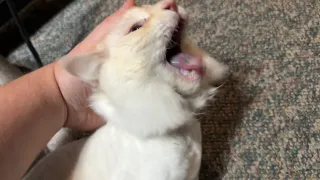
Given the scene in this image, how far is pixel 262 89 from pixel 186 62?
25cm

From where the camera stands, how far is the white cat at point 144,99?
2.09 feet

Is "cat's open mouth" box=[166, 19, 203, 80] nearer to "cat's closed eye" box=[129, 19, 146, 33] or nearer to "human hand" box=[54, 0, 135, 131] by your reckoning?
"cat's closed eye" box=[129, 19, 146, 33]

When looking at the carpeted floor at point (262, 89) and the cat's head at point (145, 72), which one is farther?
the carpeted floor at point (262, 89)

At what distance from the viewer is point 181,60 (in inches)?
26.6

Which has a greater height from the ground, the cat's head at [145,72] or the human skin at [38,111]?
the cat's head at [145,72]

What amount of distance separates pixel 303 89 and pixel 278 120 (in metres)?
0.08

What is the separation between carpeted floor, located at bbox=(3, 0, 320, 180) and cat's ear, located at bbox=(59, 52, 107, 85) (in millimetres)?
296

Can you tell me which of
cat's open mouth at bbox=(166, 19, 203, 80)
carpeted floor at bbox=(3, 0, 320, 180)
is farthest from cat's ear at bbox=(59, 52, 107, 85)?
carpeted floor at bbox=(3, 0, 320, 180)

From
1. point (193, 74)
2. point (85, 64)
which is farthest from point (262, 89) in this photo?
point (85, 64)

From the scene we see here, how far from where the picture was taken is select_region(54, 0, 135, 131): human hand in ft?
2.75

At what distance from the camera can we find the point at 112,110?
68 cm

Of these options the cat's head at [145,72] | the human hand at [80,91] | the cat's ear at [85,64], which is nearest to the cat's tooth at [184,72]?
the cat's head at [145,72]

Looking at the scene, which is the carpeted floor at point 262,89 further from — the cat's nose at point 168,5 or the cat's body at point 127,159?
the cat's nose at point 168,5

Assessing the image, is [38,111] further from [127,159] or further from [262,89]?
[262,89]
